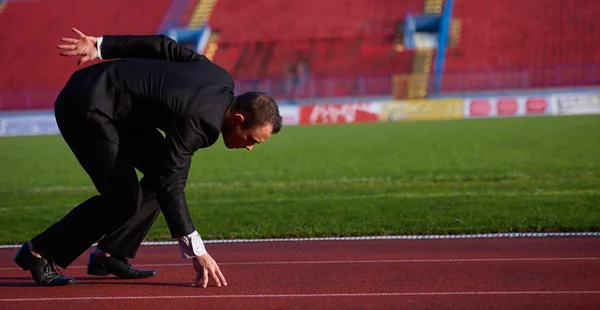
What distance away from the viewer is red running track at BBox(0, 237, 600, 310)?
18.9ft

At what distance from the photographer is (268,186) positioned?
47.3ft

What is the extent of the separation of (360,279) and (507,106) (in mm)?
31293

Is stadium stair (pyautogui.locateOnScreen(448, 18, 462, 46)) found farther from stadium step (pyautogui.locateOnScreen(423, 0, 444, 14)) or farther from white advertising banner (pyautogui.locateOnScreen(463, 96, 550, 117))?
white advertising banner (pyautogui.locateOnScreen(463, 96, 550, 117))

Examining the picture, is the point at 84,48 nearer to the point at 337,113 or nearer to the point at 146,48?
the point at 146,48

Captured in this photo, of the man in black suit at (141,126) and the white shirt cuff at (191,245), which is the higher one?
the man in black suit at (141,126)

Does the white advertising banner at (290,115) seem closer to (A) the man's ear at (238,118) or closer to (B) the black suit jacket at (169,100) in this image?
(B) the black suit jacket at (169,100)

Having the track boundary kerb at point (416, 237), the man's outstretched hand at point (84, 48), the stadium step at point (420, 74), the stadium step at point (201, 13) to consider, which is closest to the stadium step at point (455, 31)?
the stadium step at point (420, 74)

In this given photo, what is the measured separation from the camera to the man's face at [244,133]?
5.40m

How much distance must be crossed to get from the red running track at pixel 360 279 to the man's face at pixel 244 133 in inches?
45.0

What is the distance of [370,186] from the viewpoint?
13906 mm

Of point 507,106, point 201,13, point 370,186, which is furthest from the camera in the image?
point 201,13

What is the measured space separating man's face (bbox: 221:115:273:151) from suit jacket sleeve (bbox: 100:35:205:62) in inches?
24.7

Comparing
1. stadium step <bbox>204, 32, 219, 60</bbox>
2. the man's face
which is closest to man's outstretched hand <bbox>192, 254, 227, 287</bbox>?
the man's face

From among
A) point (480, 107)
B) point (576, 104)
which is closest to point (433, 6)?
point (480, 107)
